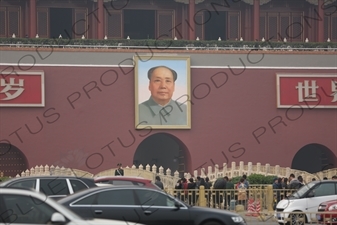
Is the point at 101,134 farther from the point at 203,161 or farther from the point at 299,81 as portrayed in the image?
the point at 299,81

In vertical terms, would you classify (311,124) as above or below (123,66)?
below

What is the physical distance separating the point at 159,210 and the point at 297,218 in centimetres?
291

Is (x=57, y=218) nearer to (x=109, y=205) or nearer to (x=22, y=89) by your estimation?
(x=109, y=205)

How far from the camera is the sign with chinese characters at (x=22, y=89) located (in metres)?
32.8

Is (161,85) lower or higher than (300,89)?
higher

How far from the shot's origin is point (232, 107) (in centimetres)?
3453

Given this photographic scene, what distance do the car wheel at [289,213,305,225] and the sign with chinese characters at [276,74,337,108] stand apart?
57.0ft

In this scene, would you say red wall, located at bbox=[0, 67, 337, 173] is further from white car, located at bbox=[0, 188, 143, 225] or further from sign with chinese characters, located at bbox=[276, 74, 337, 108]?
white car, located at bbox=[0, 188, 143, 225]

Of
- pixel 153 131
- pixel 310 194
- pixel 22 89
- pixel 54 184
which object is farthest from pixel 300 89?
pixel 54 184

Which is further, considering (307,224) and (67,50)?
(67,50)

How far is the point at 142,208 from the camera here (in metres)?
15.9

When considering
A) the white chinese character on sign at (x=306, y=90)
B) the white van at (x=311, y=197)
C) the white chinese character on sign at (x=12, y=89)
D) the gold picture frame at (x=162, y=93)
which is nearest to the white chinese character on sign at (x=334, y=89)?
the white chinese character on sign at (x=306, y=90)

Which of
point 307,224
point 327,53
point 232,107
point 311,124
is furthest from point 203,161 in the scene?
point 307,224

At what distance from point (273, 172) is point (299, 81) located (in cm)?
480
